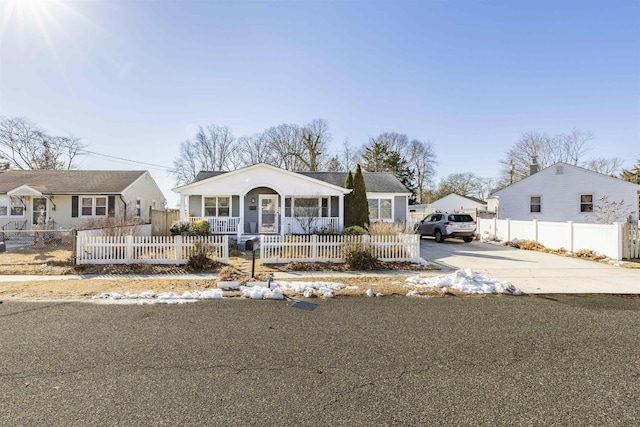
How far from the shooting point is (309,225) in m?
15.0

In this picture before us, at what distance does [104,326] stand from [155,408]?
8.76ft

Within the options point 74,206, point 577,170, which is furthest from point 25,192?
point 577,170

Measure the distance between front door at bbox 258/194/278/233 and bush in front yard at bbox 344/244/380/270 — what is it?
7.71 metres

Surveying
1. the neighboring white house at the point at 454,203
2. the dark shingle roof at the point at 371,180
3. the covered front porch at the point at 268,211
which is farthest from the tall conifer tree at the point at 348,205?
the neighboring white house at the point at 454,203

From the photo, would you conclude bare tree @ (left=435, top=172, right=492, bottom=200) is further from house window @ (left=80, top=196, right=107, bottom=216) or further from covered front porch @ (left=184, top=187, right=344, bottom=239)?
house window @ (left=80, top=196, right=107, bottom=216)

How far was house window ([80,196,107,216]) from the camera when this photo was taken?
1859 centimetres

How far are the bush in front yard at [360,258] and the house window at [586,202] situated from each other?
1843 centimetres

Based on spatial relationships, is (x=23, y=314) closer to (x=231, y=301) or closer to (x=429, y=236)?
(x=231, y=301)

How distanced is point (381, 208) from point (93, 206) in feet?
58.1

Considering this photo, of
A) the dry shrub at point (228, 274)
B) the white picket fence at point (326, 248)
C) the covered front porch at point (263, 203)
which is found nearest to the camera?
the dry shrub at point (228, 274)

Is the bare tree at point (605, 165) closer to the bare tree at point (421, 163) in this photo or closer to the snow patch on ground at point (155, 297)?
the bare tree at point (421, 163)

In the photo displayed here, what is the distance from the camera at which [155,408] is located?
8.41 ft

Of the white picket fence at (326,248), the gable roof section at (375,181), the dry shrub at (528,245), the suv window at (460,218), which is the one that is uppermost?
the gable roof section at (375,181)

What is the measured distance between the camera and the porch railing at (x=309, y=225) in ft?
49.2
